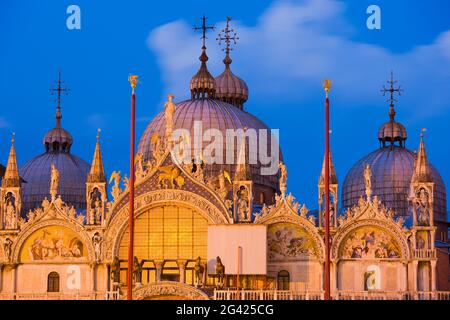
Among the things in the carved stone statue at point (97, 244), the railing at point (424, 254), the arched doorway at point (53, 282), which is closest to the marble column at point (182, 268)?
the carved stone statue at point (97, 244)

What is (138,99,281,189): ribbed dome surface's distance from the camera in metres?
79.7

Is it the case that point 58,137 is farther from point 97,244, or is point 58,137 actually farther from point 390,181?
A: point 97,244

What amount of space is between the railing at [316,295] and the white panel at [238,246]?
230 cm

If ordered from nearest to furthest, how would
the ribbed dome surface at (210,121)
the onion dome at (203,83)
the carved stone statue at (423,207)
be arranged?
the carved stone statue at (423,207) < the ribbed dome surface at (210,121) < the onion dome at (203,83)

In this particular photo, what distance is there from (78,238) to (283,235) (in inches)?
409

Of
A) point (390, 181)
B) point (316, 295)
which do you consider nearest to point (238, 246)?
point (316, 295)

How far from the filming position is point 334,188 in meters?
70.0

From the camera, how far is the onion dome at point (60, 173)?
90125 millimetres

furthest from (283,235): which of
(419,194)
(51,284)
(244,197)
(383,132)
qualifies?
(383,132)

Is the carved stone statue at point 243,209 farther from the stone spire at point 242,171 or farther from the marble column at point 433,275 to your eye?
the marble column at point 433,275

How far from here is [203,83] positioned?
83.2 metres

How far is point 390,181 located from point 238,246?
730 inches

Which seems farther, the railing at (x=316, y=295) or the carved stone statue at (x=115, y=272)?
the carved stone statue at (x=115, y=272)
